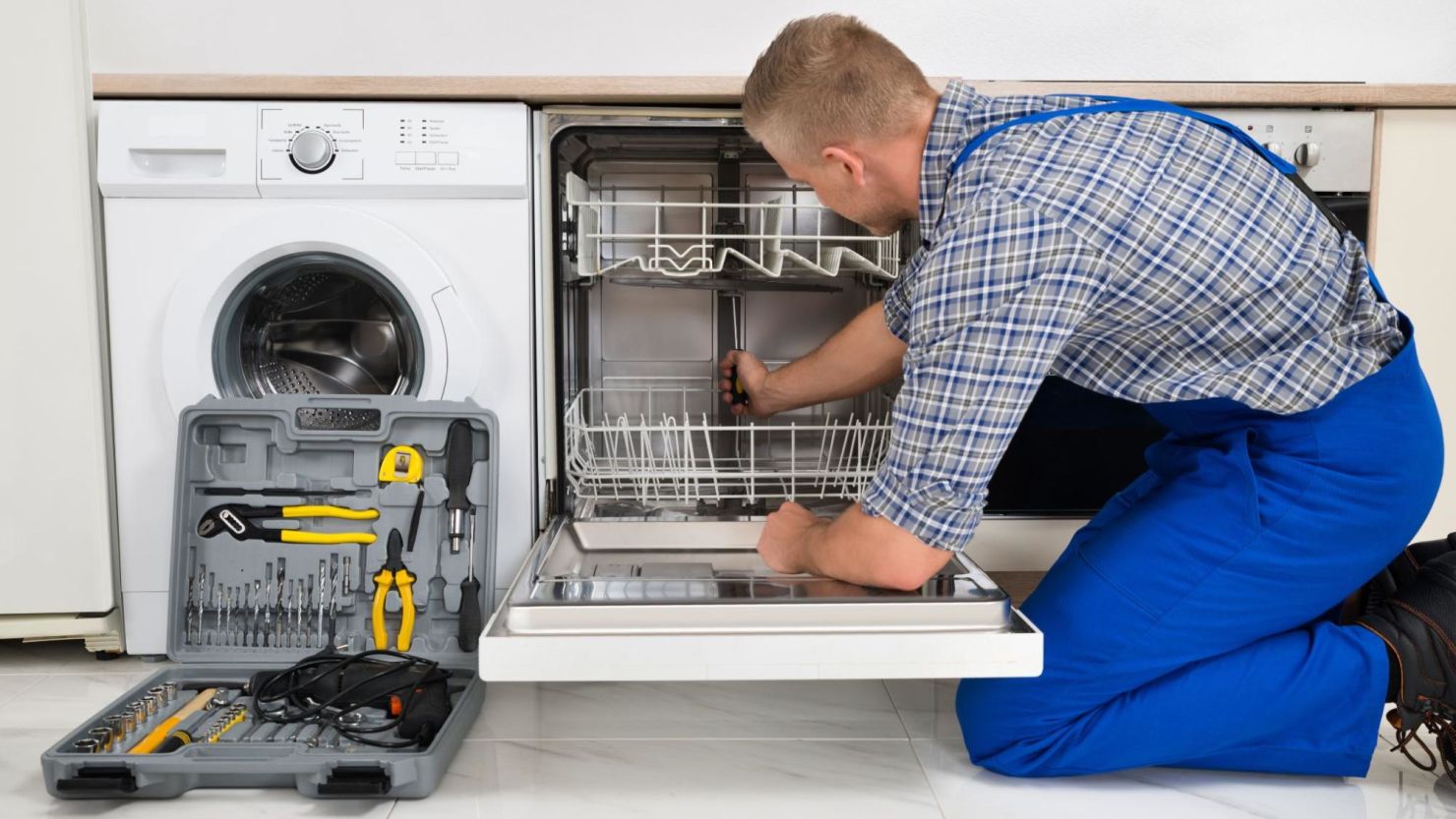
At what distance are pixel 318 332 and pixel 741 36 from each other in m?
1.20

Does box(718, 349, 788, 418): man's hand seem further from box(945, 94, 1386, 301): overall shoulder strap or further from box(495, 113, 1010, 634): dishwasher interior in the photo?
box(945, 94, 1386, 301): overall shoulder strap

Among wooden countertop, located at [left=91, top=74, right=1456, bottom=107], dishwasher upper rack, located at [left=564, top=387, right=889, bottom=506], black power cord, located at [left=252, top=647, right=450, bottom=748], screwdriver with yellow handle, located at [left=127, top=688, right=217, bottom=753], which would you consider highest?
wooden countertop, located at [left=91, top=74, right=1456, bottom=107]

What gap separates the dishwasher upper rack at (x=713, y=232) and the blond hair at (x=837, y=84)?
395mm

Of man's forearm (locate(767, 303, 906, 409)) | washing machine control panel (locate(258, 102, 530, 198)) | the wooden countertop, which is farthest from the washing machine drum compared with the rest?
man's forearm (locate(767, 303, 906, 409))

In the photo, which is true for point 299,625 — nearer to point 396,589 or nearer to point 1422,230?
point 396,589

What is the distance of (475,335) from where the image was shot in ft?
5.44

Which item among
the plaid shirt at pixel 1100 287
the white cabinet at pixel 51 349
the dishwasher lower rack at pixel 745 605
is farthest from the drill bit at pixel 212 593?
the plaid shirt at pixel 1100 287

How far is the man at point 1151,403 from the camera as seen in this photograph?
1120 mm

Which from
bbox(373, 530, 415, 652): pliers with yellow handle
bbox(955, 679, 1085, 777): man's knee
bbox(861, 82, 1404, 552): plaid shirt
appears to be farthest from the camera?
bbox(373, 530, 415, 652): pliers with yellow handle

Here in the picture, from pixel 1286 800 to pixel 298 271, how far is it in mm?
1632

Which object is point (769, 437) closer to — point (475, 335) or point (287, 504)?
point (475, 335)

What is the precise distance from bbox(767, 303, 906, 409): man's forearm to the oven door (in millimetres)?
472

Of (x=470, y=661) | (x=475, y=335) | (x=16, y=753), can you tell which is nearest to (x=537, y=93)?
(x=475, y=335)

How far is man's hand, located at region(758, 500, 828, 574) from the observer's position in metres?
1.36
